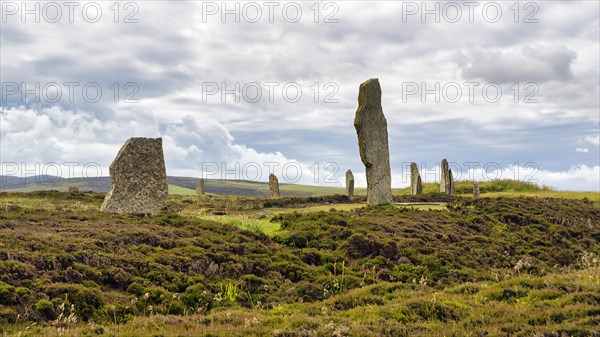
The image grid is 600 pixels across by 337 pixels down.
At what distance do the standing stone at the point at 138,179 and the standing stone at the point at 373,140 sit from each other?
11710 mm

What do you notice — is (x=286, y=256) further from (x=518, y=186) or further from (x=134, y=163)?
(x=518, y=186)

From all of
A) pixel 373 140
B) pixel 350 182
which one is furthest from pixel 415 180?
pixel 373 140

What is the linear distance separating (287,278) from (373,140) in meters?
16.7

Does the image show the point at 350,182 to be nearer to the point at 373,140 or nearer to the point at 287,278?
the point at 373,140

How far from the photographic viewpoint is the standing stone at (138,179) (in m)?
27.2

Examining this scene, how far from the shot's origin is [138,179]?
2762 cm

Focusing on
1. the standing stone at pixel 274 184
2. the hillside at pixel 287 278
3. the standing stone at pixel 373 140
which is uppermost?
the standing stone at pixel 373 140

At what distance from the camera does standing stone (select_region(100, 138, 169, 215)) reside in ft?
89.1

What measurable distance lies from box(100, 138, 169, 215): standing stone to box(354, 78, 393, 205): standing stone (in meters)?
11.7

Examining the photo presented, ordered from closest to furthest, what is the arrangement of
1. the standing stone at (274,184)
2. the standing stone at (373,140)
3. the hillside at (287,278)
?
1. the hillside at (287,278)
2. the standing stone at (373,140)
3. the standing stone at (274,184)

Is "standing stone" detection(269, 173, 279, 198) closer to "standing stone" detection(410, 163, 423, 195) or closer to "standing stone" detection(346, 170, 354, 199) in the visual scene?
"standing stone" detection(346, 170, 354, 199)

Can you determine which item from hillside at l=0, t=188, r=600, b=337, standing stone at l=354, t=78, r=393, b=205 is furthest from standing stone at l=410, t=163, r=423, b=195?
hillside at l=0, t=188, r=600, b=337

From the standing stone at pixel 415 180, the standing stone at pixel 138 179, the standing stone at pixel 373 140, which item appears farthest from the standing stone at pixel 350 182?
the standing stone at pixel 138 179

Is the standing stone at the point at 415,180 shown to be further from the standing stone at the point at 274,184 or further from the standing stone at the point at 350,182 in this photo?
the standing stone at the point at 274,184
